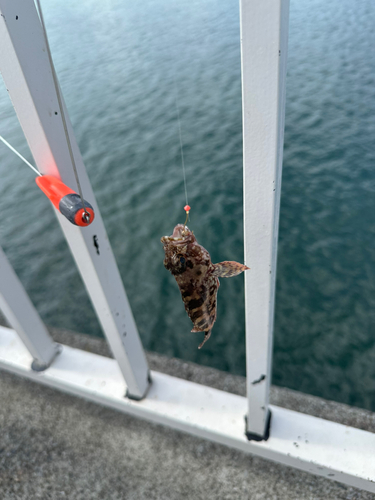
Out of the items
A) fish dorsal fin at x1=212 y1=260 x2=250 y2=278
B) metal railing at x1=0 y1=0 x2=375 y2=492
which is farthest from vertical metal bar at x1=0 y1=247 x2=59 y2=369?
fish dorsal fin at x1=212 y1=260 x2=250 y2=278

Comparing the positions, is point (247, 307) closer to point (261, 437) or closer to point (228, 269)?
point (228, 269)

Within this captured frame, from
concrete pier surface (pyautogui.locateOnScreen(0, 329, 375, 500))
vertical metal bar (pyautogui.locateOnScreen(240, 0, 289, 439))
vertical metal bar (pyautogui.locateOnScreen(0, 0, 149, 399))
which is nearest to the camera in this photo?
vertical metal bar (pyautogui.locateOnScreen(240, 0, 289, 439))

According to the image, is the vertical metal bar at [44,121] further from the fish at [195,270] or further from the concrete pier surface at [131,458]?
the concrete pier surface at [131,458]

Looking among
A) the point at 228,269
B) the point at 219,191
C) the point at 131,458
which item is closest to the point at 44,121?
the point at 228,269

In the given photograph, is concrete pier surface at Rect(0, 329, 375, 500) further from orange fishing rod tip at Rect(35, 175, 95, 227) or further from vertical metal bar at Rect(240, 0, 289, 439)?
orange fishing rod tip at Rect(35, 175, 95, 227)

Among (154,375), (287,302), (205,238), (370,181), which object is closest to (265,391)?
(154,375)

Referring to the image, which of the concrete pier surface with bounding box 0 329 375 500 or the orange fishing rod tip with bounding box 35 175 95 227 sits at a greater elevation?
the orange fishing rod tip with bounding box 35 175 95 227
